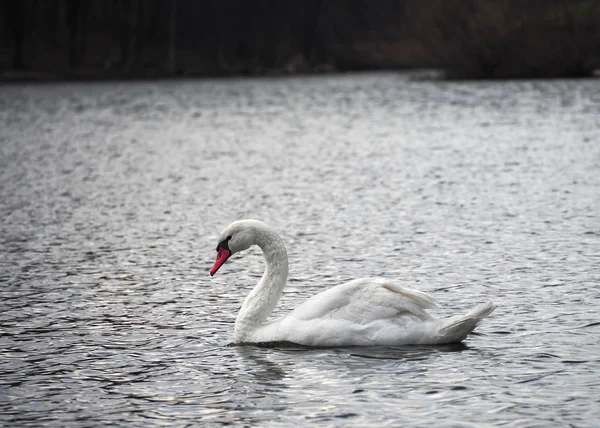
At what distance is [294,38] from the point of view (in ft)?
313

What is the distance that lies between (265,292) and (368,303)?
42.1 inches

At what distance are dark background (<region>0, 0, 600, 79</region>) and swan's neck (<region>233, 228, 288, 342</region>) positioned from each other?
47912 mm

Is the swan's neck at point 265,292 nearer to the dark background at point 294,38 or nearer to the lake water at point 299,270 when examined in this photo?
the lake water at point 299,270

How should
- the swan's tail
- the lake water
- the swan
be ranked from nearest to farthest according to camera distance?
the lake water → the swan's tail → the swan

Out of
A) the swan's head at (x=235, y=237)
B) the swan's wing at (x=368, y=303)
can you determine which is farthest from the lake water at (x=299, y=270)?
the swan's head at (x=235, y=237)

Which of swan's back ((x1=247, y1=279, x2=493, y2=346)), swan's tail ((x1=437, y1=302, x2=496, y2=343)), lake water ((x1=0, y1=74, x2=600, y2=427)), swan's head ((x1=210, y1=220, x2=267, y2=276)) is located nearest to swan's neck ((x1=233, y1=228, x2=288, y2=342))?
swan's head ((x1=210, y1=220, x2=267, y2=276))

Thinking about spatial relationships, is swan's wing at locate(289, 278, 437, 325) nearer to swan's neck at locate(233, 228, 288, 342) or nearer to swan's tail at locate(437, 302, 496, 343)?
swan's tail at locate(437, 302, 496, 343)

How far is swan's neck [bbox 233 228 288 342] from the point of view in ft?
32.0

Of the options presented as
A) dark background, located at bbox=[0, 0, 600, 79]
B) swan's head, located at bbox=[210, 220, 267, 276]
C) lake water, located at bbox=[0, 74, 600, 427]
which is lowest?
lake water, located at bbox=[0, 74, 600, 427]

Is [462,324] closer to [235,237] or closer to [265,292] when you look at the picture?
[265,292]

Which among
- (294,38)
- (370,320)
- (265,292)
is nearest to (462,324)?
(370,320)

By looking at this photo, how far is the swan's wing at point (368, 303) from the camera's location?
30.3ft

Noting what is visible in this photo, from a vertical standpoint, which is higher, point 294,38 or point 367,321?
point 294,38

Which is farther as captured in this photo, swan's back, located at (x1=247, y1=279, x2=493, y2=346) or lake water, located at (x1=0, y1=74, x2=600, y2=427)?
swan's back, located at (x1=247, y1=279, x2=493, y2=346)
